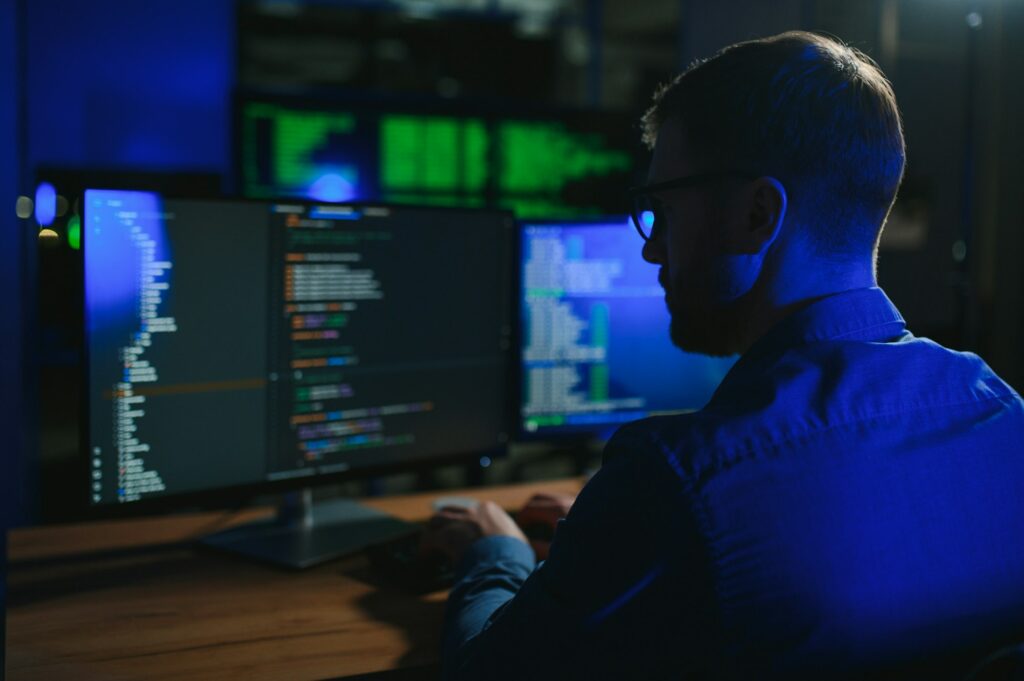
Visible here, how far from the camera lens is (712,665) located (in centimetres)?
73

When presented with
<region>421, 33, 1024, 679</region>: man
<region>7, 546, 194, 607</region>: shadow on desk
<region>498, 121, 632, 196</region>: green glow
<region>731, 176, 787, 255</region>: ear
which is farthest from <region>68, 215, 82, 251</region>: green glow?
<region>498, 121, 632, 196</region>: green glow

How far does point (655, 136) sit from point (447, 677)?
0.61m

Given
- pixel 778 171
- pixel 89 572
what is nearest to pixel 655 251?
pixel 778 171

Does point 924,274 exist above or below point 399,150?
below

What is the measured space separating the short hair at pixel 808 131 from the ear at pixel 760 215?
0.01 meters

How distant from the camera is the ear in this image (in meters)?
0.90

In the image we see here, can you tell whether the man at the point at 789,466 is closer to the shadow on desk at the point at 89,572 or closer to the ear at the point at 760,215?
the ear at the point at 760,215

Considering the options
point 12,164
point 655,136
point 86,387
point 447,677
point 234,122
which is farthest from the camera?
point 234,122

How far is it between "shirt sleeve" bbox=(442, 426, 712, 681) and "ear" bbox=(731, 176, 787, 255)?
0.26 m

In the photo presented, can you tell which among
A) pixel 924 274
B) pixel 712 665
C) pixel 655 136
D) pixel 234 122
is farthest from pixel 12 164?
pixel 924 274

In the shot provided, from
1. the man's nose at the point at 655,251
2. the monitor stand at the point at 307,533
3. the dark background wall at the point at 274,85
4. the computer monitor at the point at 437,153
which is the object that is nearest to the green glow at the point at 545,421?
the monitor stand at the point at 307,533

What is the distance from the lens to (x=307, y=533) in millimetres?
1414

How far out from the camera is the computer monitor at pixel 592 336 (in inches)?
64.6

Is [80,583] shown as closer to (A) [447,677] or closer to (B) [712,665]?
(A) [447,677]
